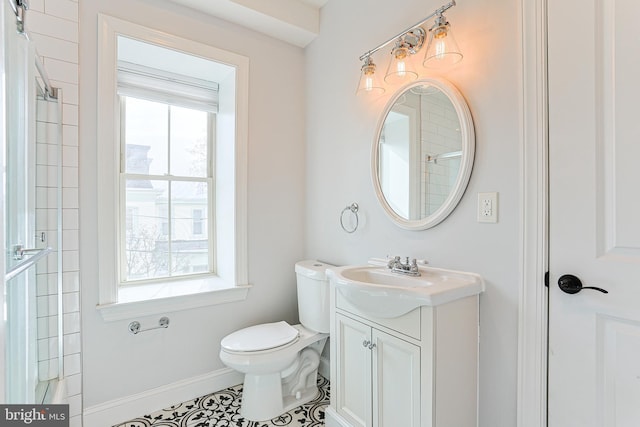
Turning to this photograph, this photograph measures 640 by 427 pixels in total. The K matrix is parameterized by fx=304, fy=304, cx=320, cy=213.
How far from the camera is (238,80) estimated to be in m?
2.11

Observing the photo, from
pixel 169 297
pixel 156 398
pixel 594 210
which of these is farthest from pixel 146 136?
pixel 594 210

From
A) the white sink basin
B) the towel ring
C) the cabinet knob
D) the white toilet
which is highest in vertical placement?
the towel ring

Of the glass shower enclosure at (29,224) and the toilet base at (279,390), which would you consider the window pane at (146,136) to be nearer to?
the glass shower enclosure at (29,224)

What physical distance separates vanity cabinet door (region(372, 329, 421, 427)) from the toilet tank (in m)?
0.59

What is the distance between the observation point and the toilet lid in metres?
1.69

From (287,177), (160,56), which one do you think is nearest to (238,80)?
(160,56)

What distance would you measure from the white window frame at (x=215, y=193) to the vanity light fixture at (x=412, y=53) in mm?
908

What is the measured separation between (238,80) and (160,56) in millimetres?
489

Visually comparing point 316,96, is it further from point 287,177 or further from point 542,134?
point 542,134

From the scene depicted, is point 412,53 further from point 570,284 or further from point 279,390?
point 279,390

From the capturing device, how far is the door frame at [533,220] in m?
1.13

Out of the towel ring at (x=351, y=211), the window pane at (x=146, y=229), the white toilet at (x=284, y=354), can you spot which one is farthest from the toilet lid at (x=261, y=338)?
the window pane at (x=146, y=229)

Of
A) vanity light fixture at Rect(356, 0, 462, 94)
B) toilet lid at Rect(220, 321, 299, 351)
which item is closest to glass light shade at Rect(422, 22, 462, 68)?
vanity light fixture at Rect(356, 0, 462, 94)

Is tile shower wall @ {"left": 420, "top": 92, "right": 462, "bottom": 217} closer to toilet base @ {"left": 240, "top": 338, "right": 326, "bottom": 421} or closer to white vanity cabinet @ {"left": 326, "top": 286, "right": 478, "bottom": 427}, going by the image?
white vanity cabinet @ {"left": 326, "top": 286, "right": 478, "bottom": 427}
